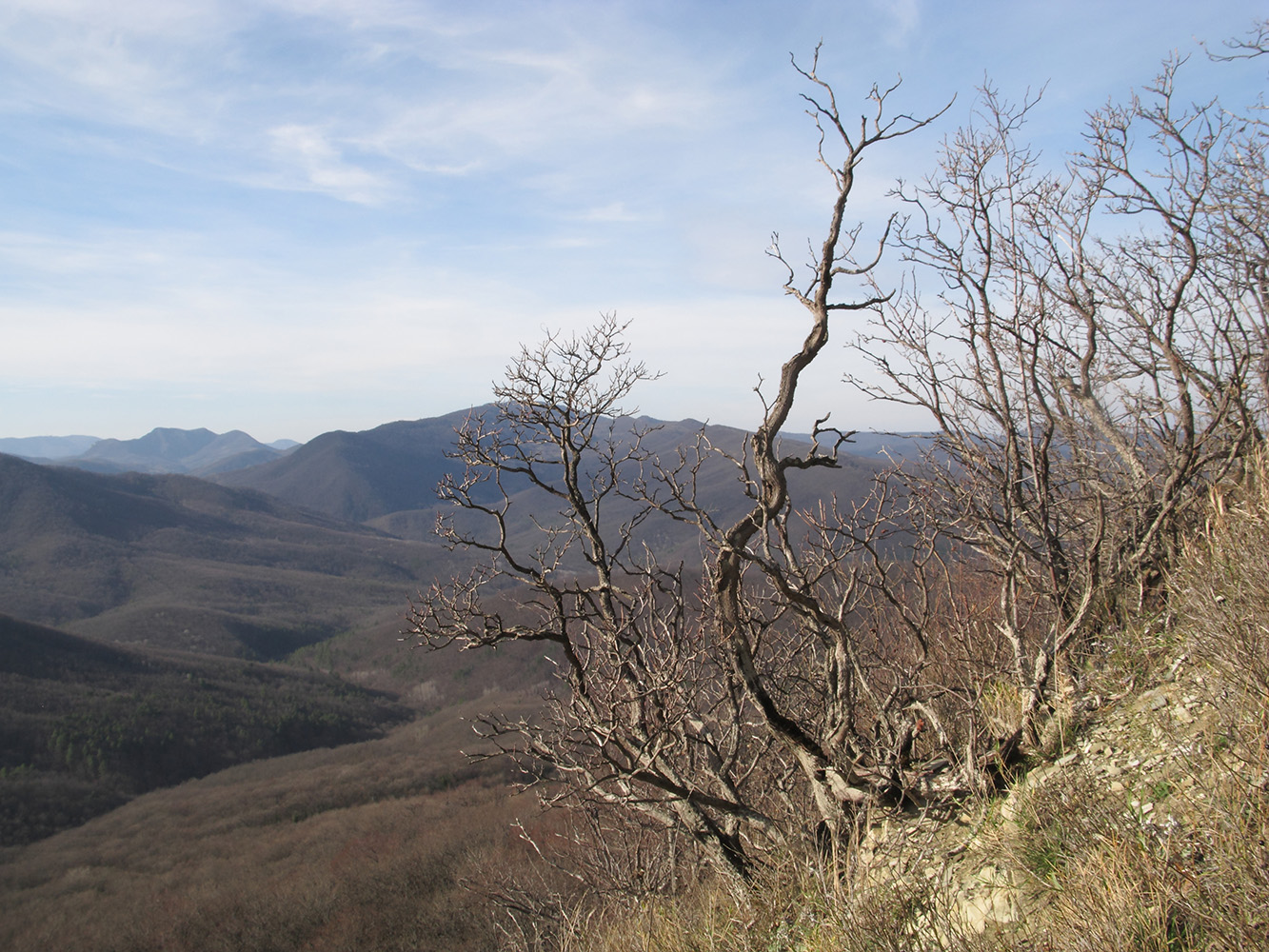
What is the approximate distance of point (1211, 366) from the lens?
7.39 m

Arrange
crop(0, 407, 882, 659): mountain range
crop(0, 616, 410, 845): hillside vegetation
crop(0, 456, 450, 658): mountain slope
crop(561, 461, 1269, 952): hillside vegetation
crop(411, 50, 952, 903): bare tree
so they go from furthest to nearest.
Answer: crop(0, 456, 450, 658): mountain slope, crop(0, 407, 882, 659): mountain range, crop(0, 616, 410, 845): hillside vegetation, crop(411, 50, 952, 903): bare tree, crop(561, 461, 1269, 952): hillside vegetation

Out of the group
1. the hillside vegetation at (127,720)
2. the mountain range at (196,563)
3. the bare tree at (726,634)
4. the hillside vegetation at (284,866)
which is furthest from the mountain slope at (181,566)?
the bare tree at (726,634)

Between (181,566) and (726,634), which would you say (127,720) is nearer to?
(726,634)

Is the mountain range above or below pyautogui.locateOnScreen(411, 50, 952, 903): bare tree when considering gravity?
below

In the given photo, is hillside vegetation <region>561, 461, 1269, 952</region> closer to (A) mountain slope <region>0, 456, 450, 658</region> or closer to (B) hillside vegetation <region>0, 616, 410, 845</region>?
(B) hillside vegetation <region>0, 616, 410, 845</region>

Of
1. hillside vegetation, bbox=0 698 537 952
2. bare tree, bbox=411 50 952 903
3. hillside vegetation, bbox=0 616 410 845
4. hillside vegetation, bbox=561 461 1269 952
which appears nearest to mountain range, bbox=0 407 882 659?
hillside vegetation, bbox=0 616 410 845

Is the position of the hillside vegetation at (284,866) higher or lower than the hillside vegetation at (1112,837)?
lower

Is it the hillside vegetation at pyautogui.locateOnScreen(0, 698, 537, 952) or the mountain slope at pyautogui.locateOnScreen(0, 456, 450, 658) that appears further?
the mountain slope at pyautogui.locateOnScreen(0, 456, 450, 658)

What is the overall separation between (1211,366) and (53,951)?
42225mm

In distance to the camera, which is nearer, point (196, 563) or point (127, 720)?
point (127, 720)

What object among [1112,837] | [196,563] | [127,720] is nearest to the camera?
[1112,837]

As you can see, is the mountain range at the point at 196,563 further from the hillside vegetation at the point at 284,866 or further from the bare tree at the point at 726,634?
the bare tree at the point at 726,634

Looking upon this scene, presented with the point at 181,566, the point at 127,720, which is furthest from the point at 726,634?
the point at 181,566

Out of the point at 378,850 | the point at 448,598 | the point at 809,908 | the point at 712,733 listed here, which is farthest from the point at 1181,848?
the point at 378,850
